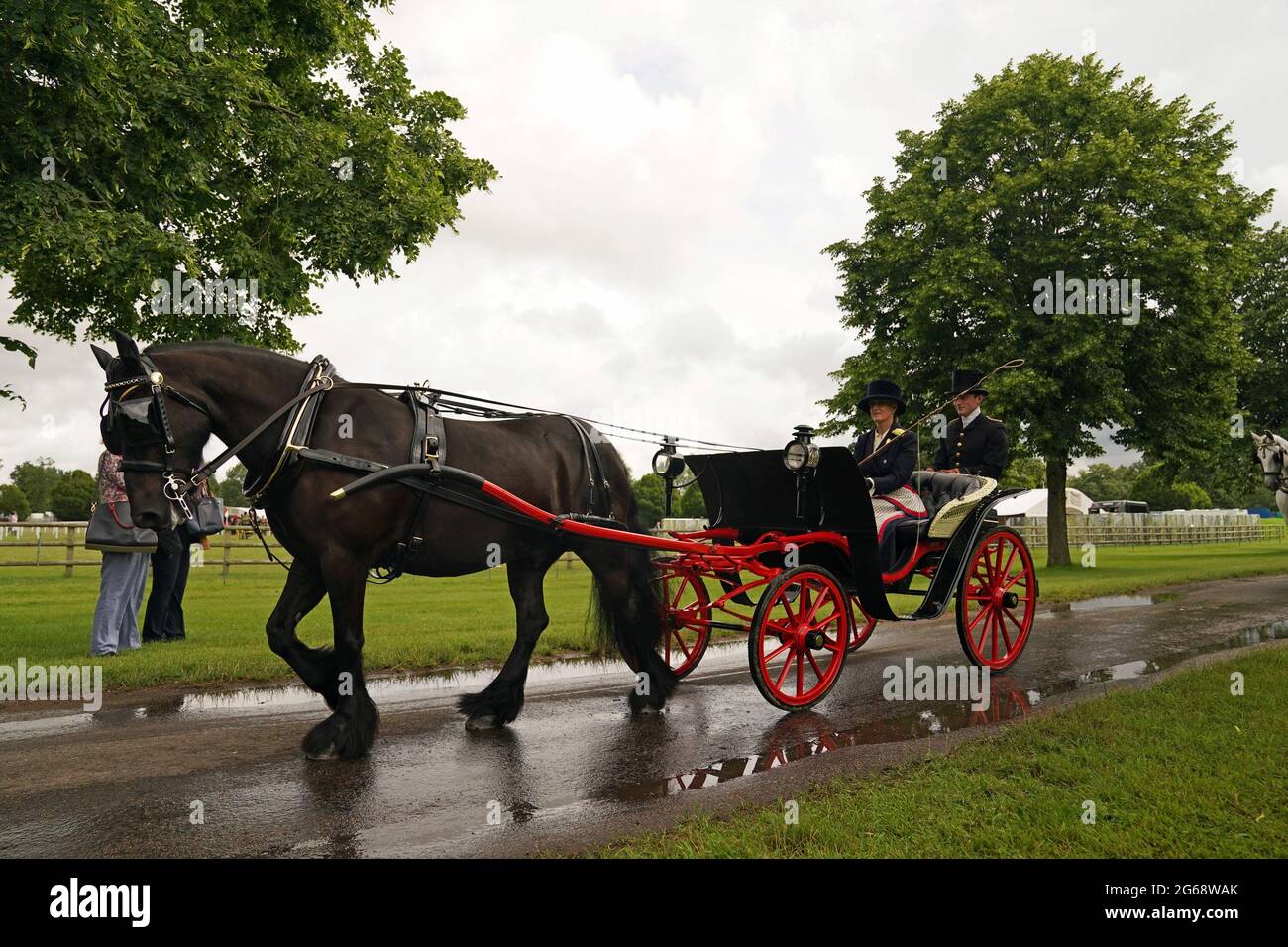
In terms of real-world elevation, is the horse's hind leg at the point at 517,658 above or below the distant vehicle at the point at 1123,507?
below

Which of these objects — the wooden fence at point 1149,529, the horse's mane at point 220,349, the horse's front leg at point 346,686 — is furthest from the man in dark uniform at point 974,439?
the wooden fence at point 1149,529

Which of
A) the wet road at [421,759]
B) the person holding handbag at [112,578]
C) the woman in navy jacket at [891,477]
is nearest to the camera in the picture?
the wet road at [421,759]

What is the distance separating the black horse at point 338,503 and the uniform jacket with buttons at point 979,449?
4.17 m

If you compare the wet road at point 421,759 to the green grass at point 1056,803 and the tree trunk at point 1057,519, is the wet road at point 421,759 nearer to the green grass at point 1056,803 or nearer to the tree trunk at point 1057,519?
the green grass at point 1056,803

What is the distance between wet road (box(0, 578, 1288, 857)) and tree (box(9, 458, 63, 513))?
386 feet

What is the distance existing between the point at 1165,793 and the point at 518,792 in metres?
3.17

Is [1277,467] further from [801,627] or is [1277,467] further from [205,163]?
[205,163]

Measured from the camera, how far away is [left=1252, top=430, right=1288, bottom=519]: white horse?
14.6m

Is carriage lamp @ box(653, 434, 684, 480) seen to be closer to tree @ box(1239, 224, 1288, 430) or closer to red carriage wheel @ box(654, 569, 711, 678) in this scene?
red carriage wheel @ box(654, 569, 711, 678)

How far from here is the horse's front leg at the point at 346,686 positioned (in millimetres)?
5000

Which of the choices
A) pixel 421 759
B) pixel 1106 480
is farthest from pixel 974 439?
pixel 1106 480

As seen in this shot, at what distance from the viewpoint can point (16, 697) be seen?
6.55 m

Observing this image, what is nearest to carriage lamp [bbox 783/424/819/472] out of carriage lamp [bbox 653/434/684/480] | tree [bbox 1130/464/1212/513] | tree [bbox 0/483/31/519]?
carriage lamp [bbox 653/434/684/480]
